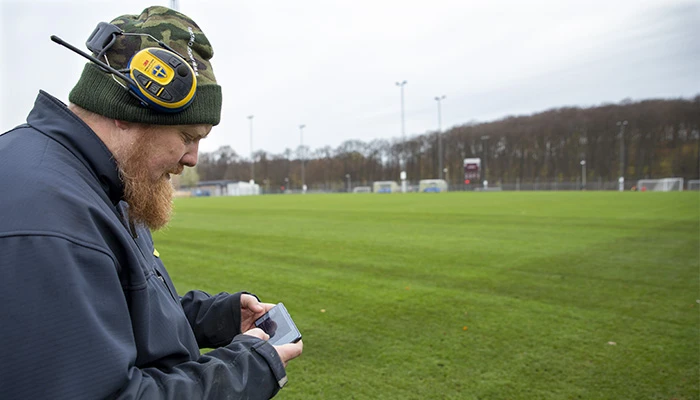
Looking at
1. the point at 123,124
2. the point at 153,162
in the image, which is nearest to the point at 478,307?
the point at 153,162

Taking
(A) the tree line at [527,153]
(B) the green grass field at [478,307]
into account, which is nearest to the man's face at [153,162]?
(B) the green grass field at [478,307]

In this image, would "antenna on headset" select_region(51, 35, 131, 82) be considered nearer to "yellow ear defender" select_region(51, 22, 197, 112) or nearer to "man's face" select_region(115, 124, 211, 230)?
"yellow ear defender" select_region(51, 22, 197, 112)

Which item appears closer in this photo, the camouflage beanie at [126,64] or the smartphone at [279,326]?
the camouflage beanie at [126,64]

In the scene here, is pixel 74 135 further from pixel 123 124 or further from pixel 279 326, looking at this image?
pixel 279 326

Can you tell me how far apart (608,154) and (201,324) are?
107m

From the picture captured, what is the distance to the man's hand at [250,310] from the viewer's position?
80.9 inches

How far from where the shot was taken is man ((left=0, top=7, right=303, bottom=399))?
1.00m

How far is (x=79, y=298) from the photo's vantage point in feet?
3.38

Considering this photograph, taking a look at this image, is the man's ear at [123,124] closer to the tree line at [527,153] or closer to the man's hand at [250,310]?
the man's hand at [250,310]

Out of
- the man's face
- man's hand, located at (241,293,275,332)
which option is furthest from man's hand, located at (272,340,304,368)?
the man's face

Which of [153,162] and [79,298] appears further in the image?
[153,162]

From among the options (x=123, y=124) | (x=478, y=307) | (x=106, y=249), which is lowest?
(x=478, y=307)

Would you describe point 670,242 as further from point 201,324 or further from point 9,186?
point 9,186

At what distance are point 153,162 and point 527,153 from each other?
4405 inches
